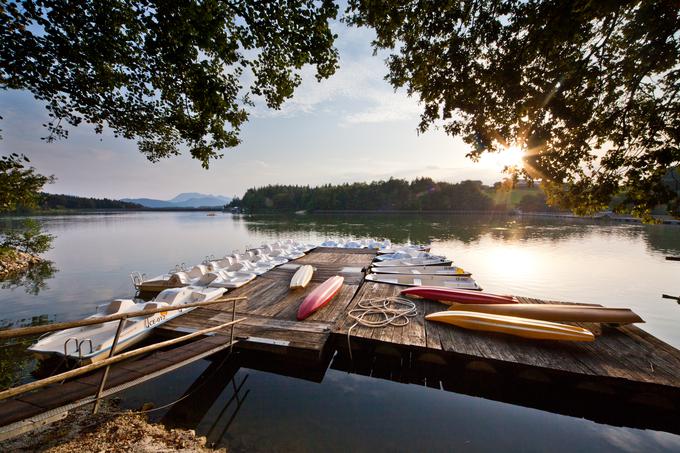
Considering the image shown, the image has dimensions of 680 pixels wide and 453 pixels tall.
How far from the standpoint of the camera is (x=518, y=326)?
260 inches

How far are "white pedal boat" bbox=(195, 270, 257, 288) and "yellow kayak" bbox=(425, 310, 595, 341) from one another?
8.22m

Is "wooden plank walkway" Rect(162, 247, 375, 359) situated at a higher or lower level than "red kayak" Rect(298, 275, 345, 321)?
lower

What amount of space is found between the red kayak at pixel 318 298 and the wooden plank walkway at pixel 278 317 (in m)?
0.18

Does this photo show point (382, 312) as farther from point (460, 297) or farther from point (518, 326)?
point (518, 326)

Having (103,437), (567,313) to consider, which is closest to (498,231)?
(567,313)

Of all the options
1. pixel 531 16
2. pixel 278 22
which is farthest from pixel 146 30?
pixel 531 16

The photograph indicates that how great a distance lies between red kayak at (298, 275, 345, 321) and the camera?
26.8 feet

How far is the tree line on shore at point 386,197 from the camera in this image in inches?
4230

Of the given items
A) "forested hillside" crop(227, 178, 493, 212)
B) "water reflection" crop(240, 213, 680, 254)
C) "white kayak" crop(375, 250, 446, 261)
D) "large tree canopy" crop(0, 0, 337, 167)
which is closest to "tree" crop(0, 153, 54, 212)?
"large tree canopy" crop(0, 0, 337, 167)

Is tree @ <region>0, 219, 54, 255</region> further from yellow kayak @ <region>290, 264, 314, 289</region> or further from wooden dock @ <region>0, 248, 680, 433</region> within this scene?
yellow kayak @ <region>290, 264, 314, 289</region>

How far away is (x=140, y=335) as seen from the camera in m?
7.09

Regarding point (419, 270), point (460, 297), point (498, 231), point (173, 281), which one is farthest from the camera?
point (498, 231)

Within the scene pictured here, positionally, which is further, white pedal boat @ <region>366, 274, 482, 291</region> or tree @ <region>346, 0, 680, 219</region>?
white pedal boat @ <region>366, 274, 482, 291</region>

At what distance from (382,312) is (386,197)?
112908 millimetres
